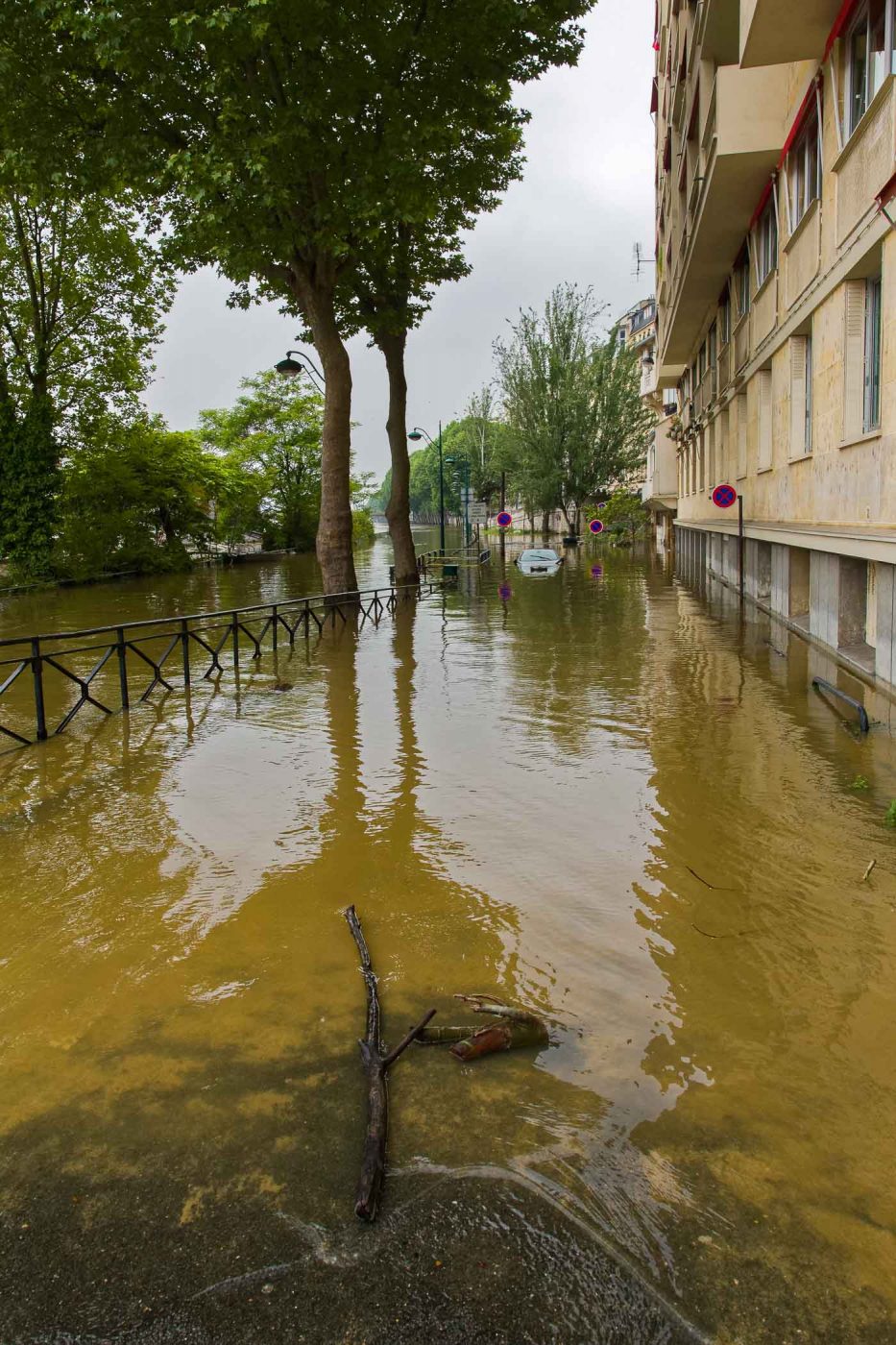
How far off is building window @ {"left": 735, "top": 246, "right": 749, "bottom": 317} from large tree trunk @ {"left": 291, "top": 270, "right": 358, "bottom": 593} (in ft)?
28.1

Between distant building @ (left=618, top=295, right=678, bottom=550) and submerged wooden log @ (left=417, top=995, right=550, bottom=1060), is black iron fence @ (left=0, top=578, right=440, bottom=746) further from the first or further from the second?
distant building @ (left=618, top=295, right=678, bottom=550)

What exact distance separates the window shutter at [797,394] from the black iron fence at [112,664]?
8.12 metres

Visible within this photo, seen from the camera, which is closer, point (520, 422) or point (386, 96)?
point (386, 96)

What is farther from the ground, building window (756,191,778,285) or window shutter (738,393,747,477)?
building window (756,191,778,285)

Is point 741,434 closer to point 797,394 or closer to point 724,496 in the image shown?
point 724,496

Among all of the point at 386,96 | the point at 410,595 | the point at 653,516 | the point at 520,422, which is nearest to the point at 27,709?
the point at 386,96

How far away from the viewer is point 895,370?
8414mm

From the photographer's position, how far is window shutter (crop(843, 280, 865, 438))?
10.4 metres

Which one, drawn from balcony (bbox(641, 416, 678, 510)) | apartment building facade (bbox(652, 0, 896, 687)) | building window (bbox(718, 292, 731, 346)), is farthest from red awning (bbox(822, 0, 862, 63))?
balcony (bbox(641, 416, 678, 510))

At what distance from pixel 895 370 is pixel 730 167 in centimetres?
892

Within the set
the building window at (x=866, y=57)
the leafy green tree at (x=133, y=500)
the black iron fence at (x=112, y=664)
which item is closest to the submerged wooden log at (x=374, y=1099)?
the black iron fence at (x=112, y=664)

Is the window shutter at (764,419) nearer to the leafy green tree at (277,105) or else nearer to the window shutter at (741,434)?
the window shutter at (741,434)

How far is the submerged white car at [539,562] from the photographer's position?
33906mm

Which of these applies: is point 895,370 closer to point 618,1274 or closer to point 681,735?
point 681,735
